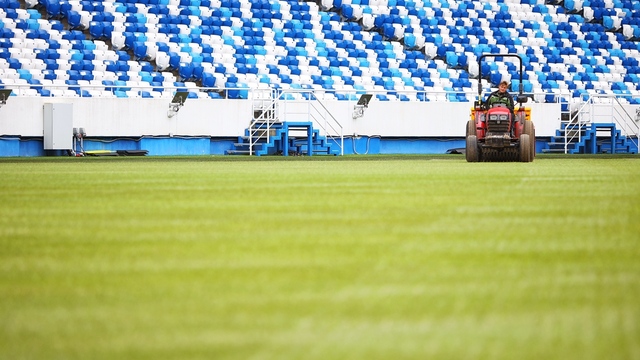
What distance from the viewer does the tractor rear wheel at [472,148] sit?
17.2 meters

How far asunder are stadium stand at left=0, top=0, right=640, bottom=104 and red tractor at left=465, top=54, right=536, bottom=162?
777cm

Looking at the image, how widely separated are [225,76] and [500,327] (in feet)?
78.9

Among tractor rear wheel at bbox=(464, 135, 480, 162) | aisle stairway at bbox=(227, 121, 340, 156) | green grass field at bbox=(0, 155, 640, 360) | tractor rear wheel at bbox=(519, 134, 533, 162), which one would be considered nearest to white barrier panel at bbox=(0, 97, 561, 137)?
aisle stairway at bbox=(227, 121, 340, 156)

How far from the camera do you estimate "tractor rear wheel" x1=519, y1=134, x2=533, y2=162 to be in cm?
1698

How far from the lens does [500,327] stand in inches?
109

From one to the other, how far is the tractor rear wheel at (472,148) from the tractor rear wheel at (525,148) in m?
0.70

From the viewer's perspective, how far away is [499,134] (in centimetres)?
1734

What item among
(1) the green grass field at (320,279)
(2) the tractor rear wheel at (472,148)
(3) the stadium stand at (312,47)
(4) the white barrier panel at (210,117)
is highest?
(3) the stadium stand at (312,47)

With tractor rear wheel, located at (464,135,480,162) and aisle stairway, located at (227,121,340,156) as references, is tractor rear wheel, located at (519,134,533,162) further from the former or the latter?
aisle stairway, located at (227,121,340,156)

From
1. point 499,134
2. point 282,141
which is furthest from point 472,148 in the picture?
point 282,141

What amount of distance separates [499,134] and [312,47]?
12.3m

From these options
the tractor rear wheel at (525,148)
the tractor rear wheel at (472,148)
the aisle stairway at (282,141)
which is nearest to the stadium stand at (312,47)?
the aisle stairway at (282,141)

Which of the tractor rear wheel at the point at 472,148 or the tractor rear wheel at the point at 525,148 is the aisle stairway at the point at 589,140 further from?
the tractor rear wheel at the point at 472,148

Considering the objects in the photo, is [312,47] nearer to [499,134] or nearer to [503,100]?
[503,100]
